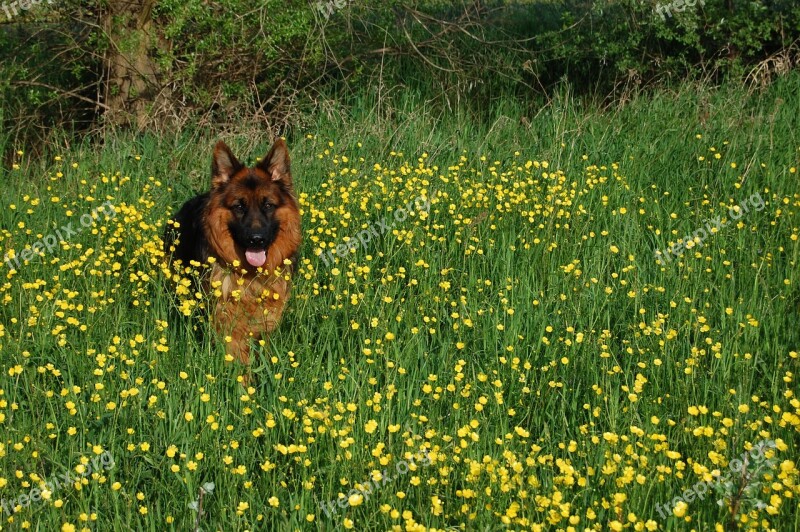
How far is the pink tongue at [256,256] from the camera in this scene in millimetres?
4918

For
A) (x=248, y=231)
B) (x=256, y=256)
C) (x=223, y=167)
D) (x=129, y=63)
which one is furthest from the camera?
(x=129, y=63)

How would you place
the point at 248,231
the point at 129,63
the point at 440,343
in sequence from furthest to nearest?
the point at 129,63
the point at 248,231
the point at 440,343

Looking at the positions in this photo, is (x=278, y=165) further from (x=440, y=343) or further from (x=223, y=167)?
(x=440, y=343)

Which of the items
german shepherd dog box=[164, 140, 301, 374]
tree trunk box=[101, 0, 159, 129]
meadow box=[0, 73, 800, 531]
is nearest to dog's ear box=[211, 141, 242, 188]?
german shepherd dog box=[164, 140, 301, 374]

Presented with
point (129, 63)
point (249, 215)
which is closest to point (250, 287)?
point (249, 215)

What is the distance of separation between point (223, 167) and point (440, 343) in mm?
1794

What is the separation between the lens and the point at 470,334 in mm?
4398

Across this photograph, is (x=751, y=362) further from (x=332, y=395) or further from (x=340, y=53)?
(x=340, y=53)

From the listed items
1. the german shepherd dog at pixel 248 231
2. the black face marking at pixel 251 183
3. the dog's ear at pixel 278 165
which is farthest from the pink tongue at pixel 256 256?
the dog's ear at pixel 278 165

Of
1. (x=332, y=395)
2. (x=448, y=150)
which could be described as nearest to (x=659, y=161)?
(x=448, y=150)

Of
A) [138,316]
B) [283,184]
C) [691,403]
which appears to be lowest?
[691,403]

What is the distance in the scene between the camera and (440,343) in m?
4.33

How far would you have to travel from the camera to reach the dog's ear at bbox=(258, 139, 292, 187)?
5137 mm

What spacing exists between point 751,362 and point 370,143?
392cm
